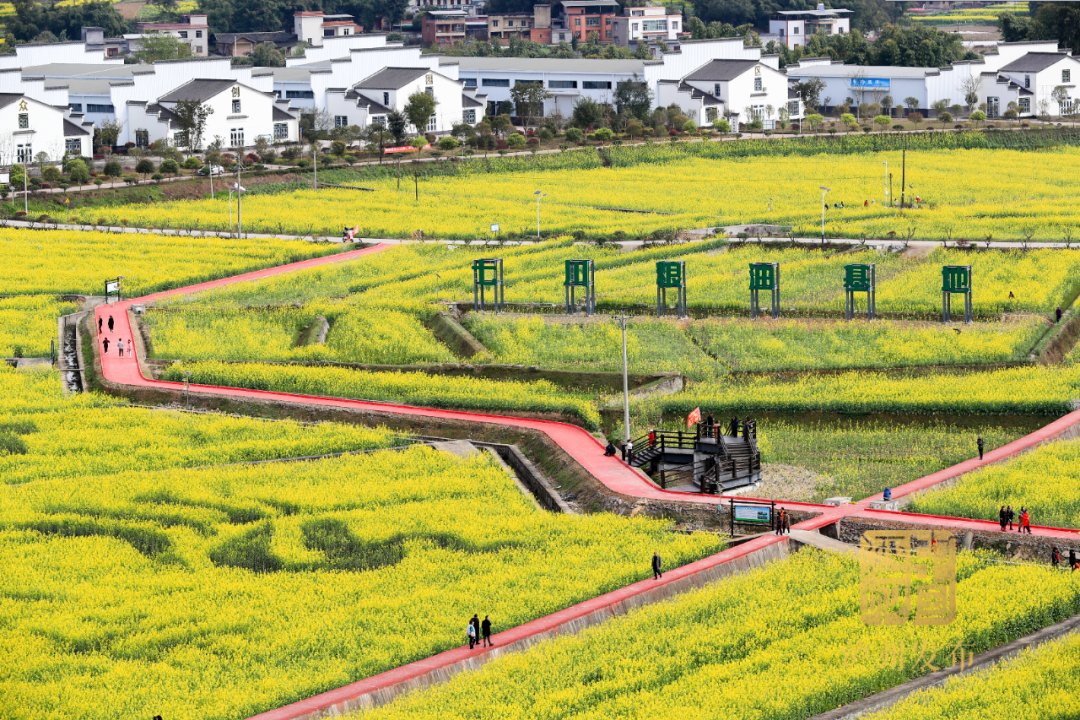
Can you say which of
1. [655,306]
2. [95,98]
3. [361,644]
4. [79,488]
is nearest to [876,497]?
[361,644]

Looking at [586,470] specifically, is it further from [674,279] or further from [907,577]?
[674,279]

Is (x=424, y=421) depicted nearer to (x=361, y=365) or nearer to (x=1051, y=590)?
(x=361, y=365)

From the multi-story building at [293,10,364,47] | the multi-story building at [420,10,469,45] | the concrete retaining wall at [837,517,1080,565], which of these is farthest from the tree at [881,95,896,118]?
the concrete retaining wall at [837,517,1080,565]

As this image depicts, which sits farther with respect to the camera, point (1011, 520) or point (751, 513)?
point (751, 513)

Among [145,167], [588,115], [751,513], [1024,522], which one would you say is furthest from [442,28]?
[1024,522]

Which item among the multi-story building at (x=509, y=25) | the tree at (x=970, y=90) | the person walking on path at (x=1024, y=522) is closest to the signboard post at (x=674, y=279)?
the person walking on path at (x=1024, y=522)
